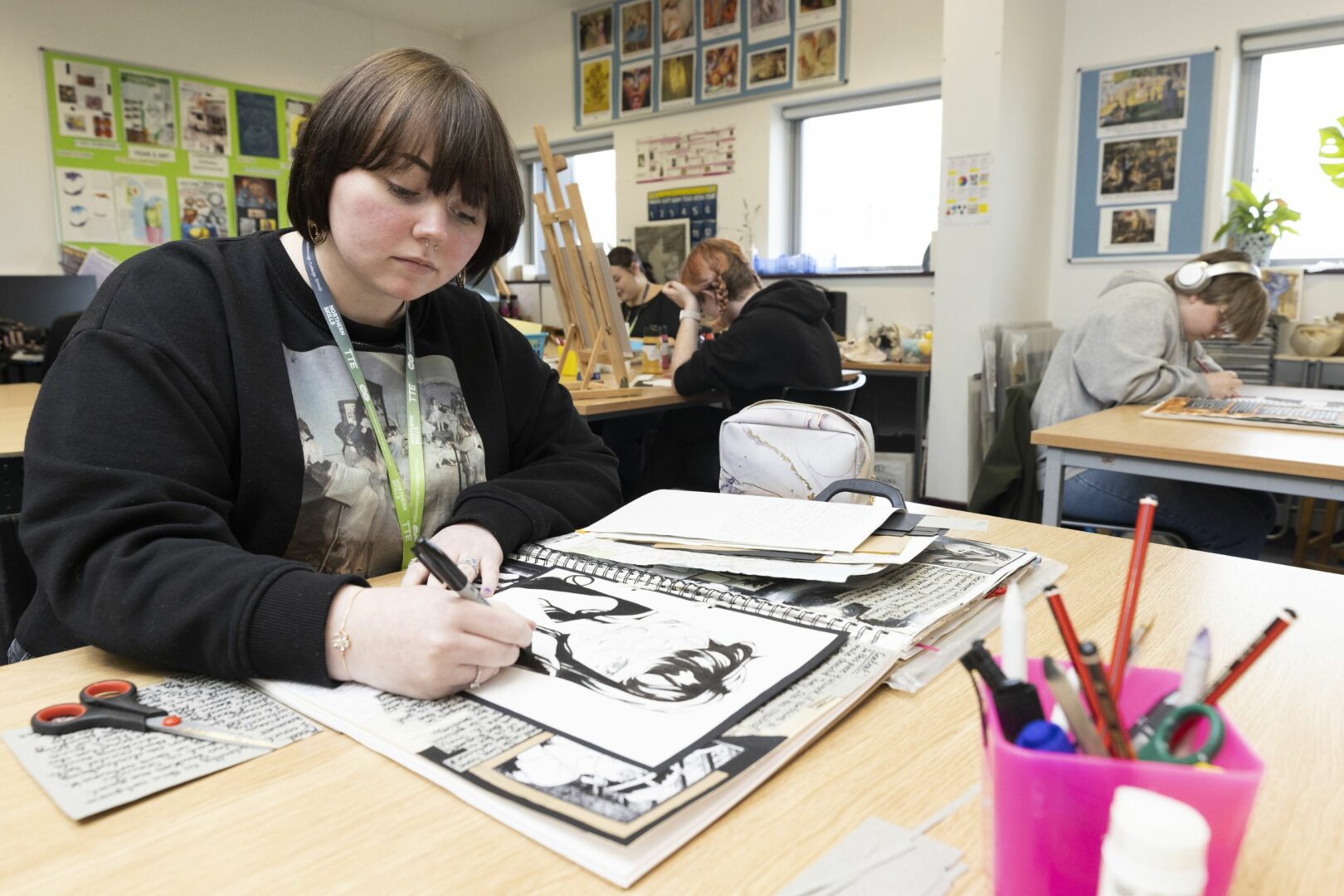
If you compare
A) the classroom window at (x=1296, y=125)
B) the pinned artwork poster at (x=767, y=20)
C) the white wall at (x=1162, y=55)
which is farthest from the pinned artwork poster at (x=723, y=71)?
the classroom window at (x=1296, y=125)

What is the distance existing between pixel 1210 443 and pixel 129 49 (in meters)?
5.71

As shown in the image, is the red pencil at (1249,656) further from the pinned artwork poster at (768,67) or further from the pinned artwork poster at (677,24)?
the pinned artwork poster at (677,24)

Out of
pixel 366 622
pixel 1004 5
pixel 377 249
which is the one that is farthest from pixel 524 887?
pixel 1004 5

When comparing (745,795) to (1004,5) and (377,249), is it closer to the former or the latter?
(377,249)

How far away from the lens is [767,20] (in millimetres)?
4824

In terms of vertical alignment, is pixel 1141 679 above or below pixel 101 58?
below

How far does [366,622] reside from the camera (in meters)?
0.61

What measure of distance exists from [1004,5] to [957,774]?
3.71m

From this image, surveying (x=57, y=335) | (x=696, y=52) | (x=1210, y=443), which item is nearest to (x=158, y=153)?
(x=57, y=335)

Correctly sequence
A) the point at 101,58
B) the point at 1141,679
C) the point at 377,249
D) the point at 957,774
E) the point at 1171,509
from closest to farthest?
the point at 1141,679
the point at 957,774
the point at 377,249
the point at 1171,509
the point at 101,58

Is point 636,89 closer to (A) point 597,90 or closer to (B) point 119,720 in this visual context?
(A) point 597,90

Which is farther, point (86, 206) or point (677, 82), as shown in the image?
point (677, 82)

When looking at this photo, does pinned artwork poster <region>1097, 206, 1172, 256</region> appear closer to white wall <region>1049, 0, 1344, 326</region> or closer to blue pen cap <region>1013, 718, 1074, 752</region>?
white wall <region>1049, 0, 1344, 326</region>

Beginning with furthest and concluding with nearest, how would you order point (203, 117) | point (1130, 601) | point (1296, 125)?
point (203, 117)
point (1296, 125)
point (1130, 601)
